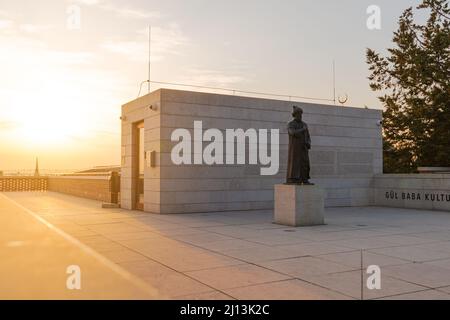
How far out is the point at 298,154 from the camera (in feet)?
43.5

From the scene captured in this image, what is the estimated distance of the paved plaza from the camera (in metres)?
5.81

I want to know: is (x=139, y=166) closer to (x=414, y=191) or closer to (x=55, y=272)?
(x=414, y=191)

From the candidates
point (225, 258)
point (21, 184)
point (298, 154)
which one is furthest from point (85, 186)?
point (225, 258)

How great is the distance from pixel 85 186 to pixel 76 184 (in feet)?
9.06

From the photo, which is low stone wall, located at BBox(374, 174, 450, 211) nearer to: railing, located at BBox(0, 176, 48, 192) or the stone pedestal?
the stone pedestal

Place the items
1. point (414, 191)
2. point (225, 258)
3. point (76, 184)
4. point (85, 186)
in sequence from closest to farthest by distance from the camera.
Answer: point (225, 258) < point (414, 191) < point (85, 186) < point (76, 184)

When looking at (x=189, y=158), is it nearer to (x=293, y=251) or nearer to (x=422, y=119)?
(x=293, y=251)

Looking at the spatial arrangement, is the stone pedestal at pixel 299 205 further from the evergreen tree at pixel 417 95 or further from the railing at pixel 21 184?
the railing at pixel 21 184

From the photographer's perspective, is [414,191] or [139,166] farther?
[414,191]

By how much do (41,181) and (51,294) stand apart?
38.6m

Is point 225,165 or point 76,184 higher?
→ point 225,165

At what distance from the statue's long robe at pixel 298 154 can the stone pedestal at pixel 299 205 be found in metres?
0.34

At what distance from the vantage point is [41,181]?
1626 inches
